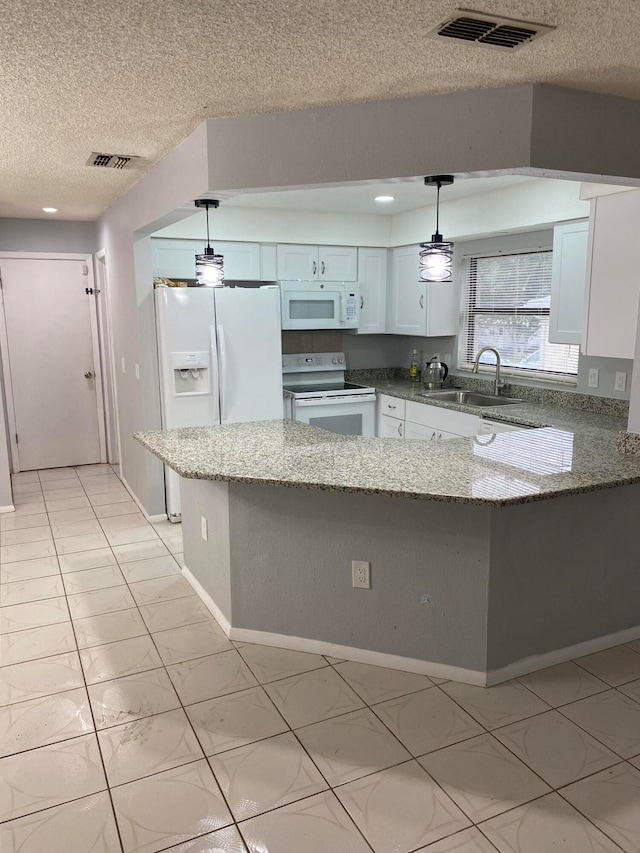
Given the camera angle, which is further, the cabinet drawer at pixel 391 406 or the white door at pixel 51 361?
the white door at pixel 51 361

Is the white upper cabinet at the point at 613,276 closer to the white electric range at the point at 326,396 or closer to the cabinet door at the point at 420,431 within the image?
the cabinet door at the point at 420,431

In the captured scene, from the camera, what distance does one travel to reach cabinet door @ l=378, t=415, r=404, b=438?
5075 millimetres

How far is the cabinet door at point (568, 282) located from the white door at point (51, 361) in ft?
13.5

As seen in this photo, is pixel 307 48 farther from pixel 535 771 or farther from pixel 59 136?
pixel 535 771

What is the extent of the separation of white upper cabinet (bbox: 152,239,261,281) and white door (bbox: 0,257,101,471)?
153 centimetres

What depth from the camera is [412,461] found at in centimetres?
269

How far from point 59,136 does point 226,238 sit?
214 cm

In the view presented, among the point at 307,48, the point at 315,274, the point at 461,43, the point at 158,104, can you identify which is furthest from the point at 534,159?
the point at 315,274

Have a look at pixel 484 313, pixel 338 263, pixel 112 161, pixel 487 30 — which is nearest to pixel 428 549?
pixel 487 30

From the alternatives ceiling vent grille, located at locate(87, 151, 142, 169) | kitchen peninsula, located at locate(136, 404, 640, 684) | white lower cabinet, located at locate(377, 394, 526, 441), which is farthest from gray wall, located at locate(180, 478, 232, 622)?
ceiling vent grille, located at locate(87, 151, 142, 169)

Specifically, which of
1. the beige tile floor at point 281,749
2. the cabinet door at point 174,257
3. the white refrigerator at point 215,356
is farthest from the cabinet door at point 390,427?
the beige tile floor at point 281,749

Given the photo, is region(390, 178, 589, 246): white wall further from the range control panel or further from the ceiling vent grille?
the ceiling vent grille

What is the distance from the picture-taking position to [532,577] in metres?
2.60

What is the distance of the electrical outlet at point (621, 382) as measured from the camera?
382 centimetres
